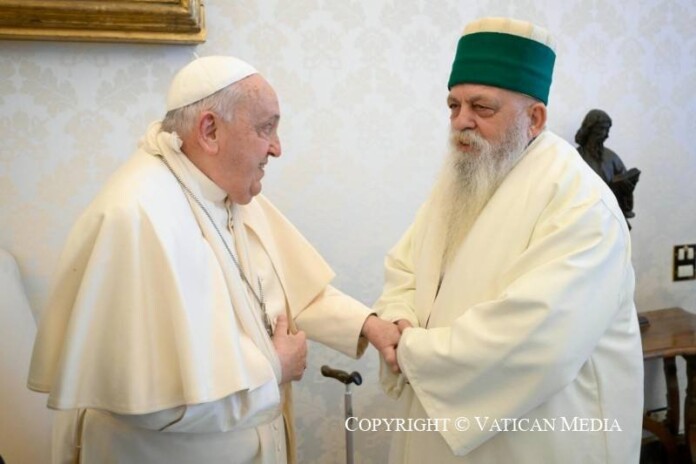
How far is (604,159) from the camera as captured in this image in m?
2.57

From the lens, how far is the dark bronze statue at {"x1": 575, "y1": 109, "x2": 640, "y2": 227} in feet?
8.25

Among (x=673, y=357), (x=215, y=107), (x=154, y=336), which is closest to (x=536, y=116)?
(x=215, y=107)

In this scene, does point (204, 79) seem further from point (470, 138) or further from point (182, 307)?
point (470, 138)

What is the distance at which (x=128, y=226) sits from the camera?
127cm

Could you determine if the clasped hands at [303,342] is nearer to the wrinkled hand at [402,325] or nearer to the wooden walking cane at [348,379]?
the wrinkled hand at [402,325]

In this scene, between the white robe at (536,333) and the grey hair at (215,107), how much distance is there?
685 millimetres

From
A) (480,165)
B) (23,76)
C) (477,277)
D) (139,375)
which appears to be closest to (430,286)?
(477,277)

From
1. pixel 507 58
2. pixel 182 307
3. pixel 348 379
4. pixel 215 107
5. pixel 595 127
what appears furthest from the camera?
pixel 595 127

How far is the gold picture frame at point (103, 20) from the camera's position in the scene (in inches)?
74.4

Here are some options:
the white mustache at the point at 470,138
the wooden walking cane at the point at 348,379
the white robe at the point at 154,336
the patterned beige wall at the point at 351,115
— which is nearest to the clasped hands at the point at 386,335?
the wooden walking cane at the point at 348,379

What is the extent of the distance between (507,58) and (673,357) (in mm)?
1790

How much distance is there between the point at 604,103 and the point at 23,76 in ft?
8.00

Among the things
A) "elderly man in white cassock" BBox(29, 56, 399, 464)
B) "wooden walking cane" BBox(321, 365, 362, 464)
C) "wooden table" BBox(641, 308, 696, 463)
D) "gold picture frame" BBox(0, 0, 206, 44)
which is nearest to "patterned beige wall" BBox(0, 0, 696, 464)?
"gold picture frame" BBox(0, 0, 206, 44)

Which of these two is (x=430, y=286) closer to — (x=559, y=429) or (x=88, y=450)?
(x=559, y=429)
